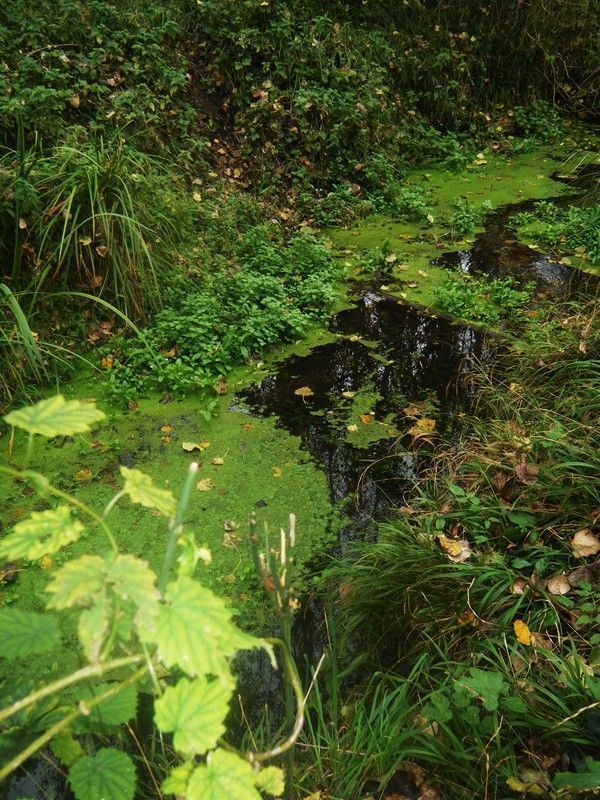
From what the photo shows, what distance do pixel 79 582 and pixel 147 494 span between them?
5.5 inches

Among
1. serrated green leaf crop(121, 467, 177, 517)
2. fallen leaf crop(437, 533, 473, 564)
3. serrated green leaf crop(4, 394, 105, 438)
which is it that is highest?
serrated green leaf crop(4, 394, 105, 438)

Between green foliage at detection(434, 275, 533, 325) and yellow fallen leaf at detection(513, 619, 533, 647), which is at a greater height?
green foliage at detection(434, 275, 533, 325)

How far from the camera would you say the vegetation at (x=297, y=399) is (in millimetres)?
1003

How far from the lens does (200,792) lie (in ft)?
2.70

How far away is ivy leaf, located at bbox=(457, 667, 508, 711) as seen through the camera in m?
1.56

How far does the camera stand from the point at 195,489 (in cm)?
267

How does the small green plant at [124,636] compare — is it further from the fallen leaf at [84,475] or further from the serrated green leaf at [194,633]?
the fallen leaf at [84,475]

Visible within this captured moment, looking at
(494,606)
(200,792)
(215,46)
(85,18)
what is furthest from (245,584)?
(215,46)

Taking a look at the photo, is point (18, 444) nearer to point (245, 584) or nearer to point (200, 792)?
point (245, 584)

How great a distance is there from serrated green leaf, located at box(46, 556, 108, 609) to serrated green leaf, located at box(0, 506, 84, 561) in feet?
0.14

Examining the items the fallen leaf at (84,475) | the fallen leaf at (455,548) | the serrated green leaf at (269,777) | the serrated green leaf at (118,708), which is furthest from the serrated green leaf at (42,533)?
the fallen leaf at (84,475)

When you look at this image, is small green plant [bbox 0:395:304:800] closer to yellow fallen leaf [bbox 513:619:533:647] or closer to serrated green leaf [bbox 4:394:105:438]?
serrated green leaf [bbox 4:394:105:438]

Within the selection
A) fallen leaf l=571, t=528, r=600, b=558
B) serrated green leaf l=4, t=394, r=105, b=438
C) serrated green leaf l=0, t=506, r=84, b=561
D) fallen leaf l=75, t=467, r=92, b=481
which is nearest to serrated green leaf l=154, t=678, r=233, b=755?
serrated green leaf l=0, t=506, r=84, b=561

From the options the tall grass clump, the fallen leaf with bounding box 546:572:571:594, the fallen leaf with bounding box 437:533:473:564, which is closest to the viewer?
the tall grass clump
